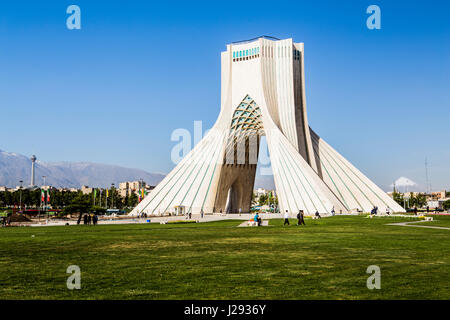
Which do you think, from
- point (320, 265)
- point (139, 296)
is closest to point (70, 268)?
point (139, 296)

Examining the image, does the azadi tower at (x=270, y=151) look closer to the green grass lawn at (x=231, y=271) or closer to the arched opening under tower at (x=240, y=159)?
the arched opening under tower at (x=240, y=159)

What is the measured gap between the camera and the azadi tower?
43.9 metres

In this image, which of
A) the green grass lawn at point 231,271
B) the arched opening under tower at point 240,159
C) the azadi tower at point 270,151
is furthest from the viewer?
the arched opening under tower at point 240,159

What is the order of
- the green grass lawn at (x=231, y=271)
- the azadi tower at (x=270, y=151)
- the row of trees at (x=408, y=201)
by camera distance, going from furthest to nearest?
the row of trees at (x=408, y=201), the azadi tower at (x=270, y=151), the green grass lawn at (x=231, y=271)

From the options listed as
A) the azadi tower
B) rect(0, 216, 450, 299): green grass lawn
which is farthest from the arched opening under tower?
rect(0, 216, 450, 299): green grass lawn

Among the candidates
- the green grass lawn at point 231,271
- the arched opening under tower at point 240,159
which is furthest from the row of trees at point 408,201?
the green grass lawn at point 231,271

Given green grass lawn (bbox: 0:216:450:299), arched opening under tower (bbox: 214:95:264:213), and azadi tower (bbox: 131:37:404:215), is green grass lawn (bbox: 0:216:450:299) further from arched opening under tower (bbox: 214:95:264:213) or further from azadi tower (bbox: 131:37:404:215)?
arched opening under tower (bbox: 214:95:264:213)

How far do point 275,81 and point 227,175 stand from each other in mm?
12041

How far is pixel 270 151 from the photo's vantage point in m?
47.2

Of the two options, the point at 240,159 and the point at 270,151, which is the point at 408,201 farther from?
the point at 270,151

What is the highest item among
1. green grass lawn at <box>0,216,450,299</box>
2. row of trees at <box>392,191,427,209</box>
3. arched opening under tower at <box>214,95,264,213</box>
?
arched opening under tower at <box>214,95,264,213</box>

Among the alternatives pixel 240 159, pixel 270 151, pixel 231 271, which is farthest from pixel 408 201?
pixel 231 271

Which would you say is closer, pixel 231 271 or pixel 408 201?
pixel 231 271

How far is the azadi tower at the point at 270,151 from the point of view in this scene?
43.9m
